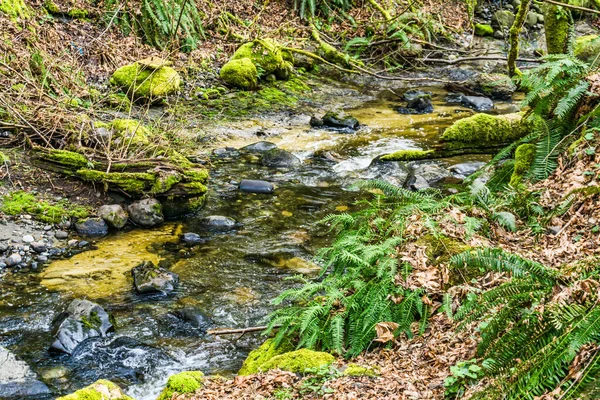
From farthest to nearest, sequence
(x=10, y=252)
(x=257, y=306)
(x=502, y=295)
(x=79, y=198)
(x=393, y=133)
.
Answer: (x=393, y=133) < (x=79, y=198) < (x=10, y=252) < (x=257, y=306) < (x=502, y=295)

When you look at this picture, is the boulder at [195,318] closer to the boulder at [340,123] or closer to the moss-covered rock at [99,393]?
the moss-covered rock at [99,393]

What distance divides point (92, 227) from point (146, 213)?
2.40ft

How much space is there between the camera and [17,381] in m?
4.74

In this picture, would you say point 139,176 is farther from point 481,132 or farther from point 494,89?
point 494,89

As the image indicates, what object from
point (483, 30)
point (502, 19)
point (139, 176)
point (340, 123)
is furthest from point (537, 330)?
point (502, 19)

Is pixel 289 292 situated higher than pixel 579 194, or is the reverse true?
pixel 579 194

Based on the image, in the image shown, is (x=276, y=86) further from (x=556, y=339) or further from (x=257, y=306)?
(x=556, y=339)

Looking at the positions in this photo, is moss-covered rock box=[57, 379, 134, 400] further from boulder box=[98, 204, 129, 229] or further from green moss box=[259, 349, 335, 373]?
boulder box=[98, 204, 129, 229]

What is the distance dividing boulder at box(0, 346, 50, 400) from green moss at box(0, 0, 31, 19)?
8.63 m

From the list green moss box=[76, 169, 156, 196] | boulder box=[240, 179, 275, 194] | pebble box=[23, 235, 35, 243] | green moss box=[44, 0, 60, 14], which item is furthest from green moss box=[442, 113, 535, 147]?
green moss box=[44, 0, 60, 14]

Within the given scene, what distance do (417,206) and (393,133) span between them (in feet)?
23.9

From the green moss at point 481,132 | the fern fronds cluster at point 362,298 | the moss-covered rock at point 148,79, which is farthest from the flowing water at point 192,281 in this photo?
the moss-covered rock at point 148,79

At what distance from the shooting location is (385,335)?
383 cm

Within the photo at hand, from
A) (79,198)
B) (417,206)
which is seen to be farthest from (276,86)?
(417,206)
